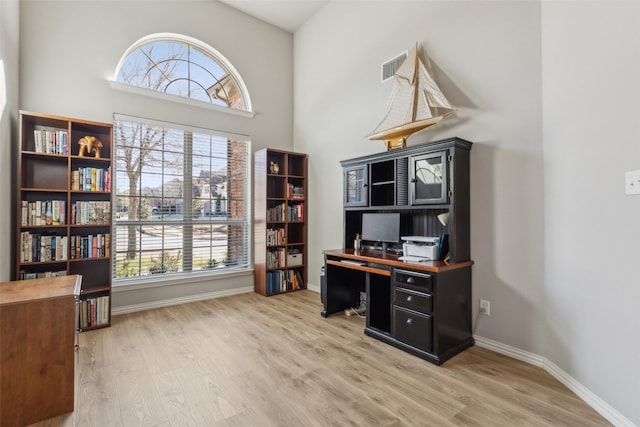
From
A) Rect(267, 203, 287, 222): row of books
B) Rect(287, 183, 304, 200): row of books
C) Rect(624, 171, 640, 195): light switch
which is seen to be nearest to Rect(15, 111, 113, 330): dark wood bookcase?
Rect(267, 203, 287, 222): row of books

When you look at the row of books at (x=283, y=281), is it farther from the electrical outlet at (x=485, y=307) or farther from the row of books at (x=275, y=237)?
the electrical outlet at (x=485, y=307)

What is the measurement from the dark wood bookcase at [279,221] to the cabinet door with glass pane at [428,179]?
6.93 ft

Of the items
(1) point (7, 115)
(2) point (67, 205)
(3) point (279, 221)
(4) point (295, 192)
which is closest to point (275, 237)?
(3) point (279, 221)

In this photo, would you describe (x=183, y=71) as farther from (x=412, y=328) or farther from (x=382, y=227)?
(x=412, y=328)

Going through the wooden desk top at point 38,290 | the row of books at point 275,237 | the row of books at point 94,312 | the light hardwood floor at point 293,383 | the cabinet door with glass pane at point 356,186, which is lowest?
the light hardwood floor at point 293,383

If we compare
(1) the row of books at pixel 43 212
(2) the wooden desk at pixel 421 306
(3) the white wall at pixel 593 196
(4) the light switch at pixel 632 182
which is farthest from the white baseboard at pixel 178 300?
(4) the light switch at pixel 632 182

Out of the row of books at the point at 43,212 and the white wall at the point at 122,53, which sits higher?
the white wall at the point at 122,53

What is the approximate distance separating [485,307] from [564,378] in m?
0.67

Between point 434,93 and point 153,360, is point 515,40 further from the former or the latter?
point 153,360

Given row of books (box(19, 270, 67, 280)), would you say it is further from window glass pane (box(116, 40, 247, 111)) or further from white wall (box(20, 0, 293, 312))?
window glass pane (box(116, 40, 247, 111))

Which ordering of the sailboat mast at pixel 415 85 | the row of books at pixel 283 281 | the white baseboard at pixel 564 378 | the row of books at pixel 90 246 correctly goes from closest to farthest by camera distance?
1. the white baseboard at pixel 564 378
2. the sailboat mast at pixel 415 85
3. the row of books at pixel 90 246
4. the row of books at pixel 283 281

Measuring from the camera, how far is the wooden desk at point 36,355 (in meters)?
1.60

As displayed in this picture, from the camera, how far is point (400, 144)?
122 inches

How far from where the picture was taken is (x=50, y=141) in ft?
9.31
